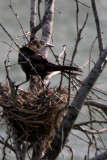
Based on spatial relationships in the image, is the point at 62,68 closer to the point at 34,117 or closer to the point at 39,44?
the point at 34,117

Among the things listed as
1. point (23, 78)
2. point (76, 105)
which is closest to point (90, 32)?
point (23, 78)

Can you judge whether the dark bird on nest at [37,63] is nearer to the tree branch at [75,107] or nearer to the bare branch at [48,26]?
the bare branch at [48,26]

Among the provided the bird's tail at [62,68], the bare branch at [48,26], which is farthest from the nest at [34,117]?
the bare branch at [48,26]

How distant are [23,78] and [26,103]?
358cm

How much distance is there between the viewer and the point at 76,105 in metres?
4.57

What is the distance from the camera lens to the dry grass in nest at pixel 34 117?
529 cm

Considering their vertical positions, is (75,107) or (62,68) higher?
(62,68)

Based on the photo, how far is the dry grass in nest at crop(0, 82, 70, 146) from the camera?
529 centimetres

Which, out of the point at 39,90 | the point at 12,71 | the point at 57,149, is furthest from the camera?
the point at 12,71

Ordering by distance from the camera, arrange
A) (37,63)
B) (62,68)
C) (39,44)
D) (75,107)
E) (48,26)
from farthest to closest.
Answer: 1. (48,26)
2. (39,44)
3. (37,63)
4. (62,68)
5. (75,107)

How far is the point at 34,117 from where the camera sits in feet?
17.4

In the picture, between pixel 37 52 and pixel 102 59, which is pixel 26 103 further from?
pixel 102 59

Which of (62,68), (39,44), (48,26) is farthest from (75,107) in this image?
(48,26)

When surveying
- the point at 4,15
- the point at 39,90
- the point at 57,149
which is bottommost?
the point at 57,149
